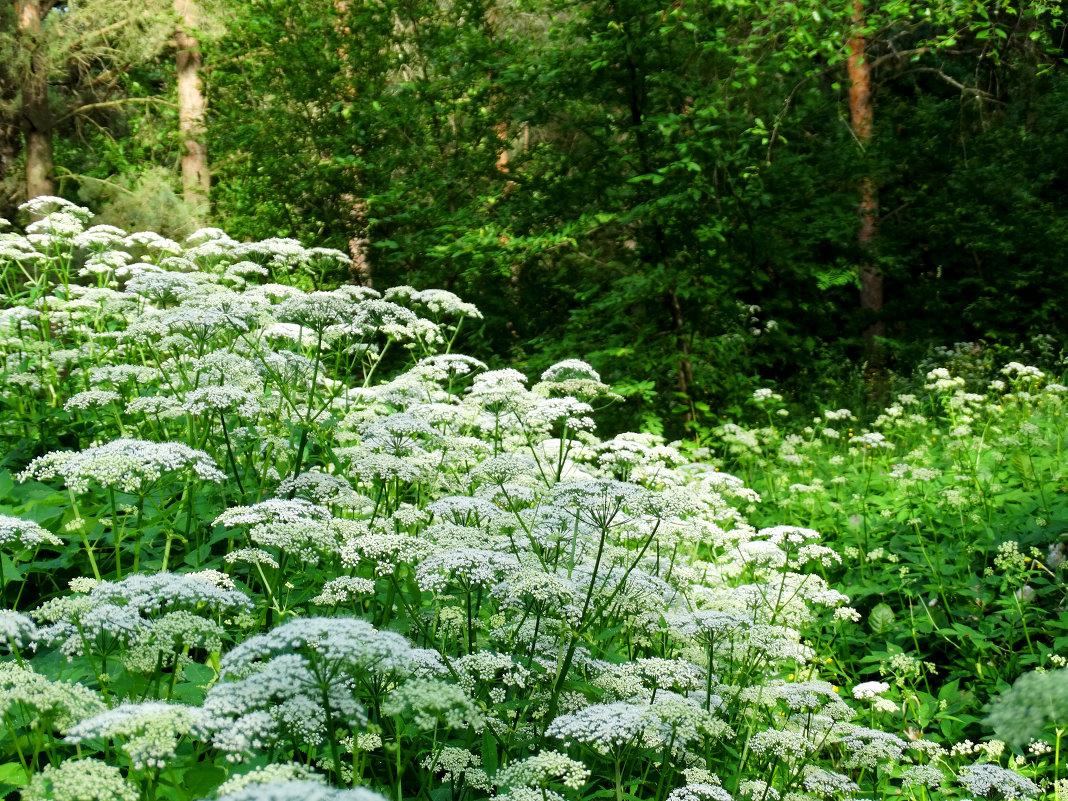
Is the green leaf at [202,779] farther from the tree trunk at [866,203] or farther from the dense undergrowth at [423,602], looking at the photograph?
the tree trunk at [866,203]

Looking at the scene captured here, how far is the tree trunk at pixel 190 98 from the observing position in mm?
15938

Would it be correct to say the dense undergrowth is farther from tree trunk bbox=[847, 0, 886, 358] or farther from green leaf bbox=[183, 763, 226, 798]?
tree trunk bbox=[847, 0, 886, 358]

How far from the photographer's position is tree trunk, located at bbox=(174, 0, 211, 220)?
1594cm

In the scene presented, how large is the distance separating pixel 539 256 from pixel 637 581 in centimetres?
718

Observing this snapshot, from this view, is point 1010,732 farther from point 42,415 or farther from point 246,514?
point 42,415

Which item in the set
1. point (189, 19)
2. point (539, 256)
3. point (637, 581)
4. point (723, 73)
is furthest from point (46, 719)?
point (189, 19)

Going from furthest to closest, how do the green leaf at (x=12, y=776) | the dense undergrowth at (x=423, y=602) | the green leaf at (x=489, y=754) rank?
the green leaf at (x=489, y=754), the green leaf at (x=12, y=776), the dense undergrowth at (x=423, y=602)

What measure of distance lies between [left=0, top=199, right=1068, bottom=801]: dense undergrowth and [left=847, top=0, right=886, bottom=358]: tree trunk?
23.6ft

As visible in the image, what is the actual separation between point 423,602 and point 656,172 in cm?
629

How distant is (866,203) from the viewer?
39.5 ft

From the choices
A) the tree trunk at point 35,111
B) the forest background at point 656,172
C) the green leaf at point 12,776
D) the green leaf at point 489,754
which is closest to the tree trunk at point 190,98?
the forest background at point 656,172

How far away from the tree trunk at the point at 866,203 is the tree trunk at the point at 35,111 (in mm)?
13668

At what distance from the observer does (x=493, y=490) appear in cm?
351

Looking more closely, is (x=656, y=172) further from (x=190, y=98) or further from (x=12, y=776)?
(x=190, y=98)
